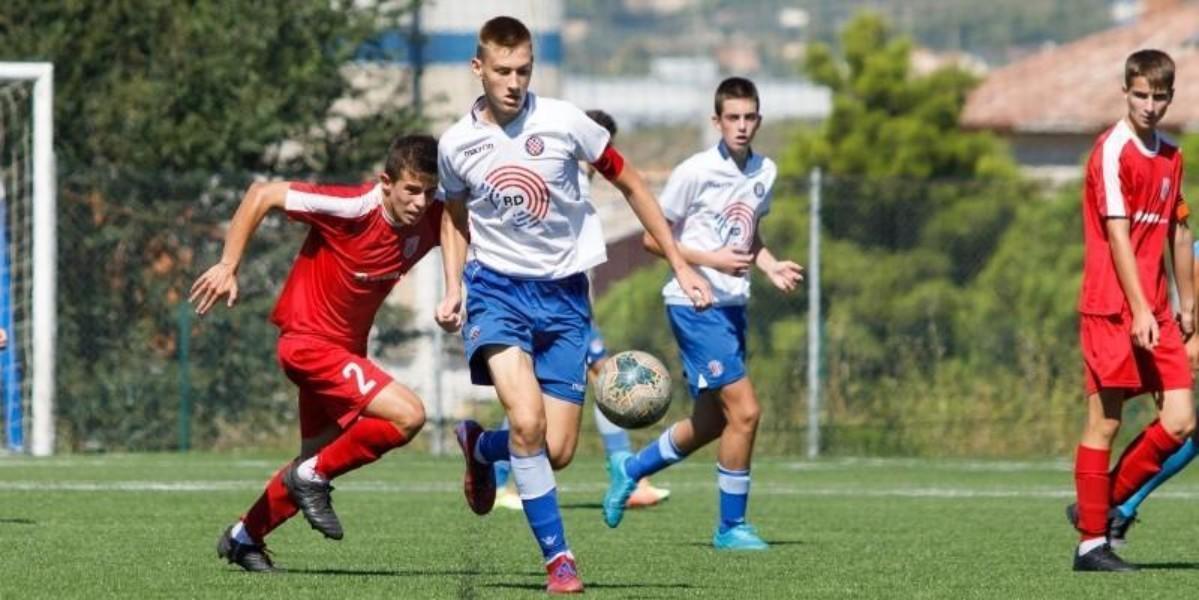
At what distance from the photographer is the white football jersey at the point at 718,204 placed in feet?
37.6

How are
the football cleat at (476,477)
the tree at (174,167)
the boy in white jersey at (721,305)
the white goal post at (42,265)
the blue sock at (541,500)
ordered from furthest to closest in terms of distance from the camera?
the tree at (174,167) < the white goal post at (42,265) < the boy in white jersey at (721,305) < the football cleat at (476,477) < the blue sock at (541,500)

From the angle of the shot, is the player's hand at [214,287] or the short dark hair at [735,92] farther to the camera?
the short dark hair at [735,92]

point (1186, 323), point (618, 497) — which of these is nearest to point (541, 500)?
point (1186, 323)

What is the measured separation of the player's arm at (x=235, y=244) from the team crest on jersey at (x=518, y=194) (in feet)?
2.77

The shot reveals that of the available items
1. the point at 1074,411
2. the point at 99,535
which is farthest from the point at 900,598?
the point at 1074,411

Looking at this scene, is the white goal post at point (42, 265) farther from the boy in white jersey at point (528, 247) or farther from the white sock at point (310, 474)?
the boy in white jersey at point (528, 247)

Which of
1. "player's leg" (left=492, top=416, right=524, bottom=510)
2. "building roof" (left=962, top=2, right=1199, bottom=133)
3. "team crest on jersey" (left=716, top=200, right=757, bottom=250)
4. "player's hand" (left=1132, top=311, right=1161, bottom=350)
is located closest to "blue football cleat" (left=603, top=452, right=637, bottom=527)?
"team crest on jersey" (left=716, top=200, right=757, bottom=250)

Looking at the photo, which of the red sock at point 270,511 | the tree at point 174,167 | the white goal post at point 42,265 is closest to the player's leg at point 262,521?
the red sock at point 270,511

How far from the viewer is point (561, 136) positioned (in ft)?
28.7

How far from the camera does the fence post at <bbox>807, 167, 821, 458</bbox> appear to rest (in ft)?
63.0

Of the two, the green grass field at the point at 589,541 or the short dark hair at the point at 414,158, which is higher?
the short dark hair at the point at 414,158

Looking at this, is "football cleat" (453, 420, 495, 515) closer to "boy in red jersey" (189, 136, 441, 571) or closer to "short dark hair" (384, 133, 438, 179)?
"boy in red jersey" (189, 136, 441, 571)

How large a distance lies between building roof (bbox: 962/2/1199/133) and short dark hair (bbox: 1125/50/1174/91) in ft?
124

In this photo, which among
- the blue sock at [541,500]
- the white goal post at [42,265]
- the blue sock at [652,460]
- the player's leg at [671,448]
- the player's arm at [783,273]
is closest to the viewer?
the blue sock at [541,500]
